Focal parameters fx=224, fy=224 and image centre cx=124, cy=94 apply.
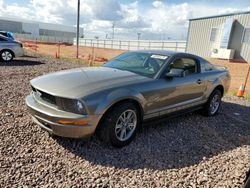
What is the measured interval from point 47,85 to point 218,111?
4.36 m

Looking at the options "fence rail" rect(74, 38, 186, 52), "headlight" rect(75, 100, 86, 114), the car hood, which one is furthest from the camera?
"fence rail" rect(74, 38, 186, 52)

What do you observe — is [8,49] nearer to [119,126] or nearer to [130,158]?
[119,126]

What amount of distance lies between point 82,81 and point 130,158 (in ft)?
4.30

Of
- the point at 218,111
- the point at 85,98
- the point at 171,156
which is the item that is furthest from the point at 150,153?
the point at 218,111

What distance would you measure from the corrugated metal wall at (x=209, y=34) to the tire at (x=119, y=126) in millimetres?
19232

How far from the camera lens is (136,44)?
3928cm

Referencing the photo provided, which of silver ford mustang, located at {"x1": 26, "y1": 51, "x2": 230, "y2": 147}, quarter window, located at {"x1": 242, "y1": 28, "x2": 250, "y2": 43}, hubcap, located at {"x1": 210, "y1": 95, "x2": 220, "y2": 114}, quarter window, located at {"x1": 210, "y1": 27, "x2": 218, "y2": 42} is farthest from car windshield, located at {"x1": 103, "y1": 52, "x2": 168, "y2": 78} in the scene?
quarter window, located at {"x1": 210, "y1": 27, "x2": 218, "y2": 42}

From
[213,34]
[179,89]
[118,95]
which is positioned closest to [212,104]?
[179,89]

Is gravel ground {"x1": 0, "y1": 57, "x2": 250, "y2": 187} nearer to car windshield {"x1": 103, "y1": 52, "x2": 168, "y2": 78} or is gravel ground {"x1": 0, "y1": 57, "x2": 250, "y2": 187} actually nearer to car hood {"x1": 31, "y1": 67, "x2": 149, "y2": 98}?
car hood {"x1": 31, "y1": 67, "x2": 149, "y2": 98}

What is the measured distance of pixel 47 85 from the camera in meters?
3.28

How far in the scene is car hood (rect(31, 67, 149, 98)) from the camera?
3027 mm

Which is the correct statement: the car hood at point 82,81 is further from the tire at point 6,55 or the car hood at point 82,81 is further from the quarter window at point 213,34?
the quarter window at point 213,34

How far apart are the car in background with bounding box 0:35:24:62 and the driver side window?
10307mm

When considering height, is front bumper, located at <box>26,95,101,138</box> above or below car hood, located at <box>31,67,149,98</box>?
below
